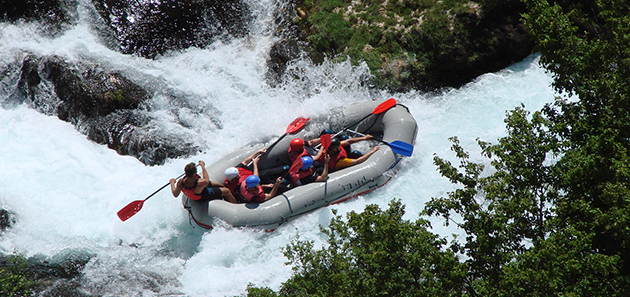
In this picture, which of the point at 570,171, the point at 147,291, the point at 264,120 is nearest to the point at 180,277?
the point at 147,291

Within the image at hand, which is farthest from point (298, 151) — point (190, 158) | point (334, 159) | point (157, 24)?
point (157, 24)

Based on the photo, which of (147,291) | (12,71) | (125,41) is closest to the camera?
(147,291)

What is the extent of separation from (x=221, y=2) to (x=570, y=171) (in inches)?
424

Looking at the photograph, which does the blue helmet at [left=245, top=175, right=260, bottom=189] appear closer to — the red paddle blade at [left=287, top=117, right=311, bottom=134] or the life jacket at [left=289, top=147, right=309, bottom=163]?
the life jacket at [left=289, top=147, right=309, bottom=163]

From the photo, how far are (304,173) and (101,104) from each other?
550 cm

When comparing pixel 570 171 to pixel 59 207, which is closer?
pixel 570 171

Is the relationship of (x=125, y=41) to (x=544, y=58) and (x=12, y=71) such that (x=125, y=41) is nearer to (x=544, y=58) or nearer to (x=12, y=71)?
(x=12, y=71)

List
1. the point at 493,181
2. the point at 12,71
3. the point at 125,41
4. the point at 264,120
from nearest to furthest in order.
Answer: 1. the point at 493,181
2. the point at 264,120
3. the point at 12,71
4. the point at 125,41

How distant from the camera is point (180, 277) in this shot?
26.6ft

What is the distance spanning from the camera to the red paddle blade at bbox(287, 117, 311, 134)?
31.8 feet

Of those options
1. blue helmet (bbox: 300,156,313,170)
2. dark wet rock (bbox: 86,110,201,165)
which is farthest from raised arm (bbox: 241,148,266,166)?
dark wet rock (bbox: 86,110,201,165)

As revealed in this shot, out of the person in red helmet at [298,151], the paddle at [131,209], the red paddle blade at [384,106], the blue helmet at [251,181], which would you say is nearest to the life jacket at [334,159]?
the person in red helmet at [298,151]

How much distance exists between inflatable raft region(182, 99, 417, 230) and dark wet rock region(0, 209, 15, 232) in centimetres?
348

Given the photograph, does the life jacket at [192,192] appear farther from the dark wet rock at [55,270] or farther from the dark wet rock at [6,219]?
the dark wet rock at [6,219]
